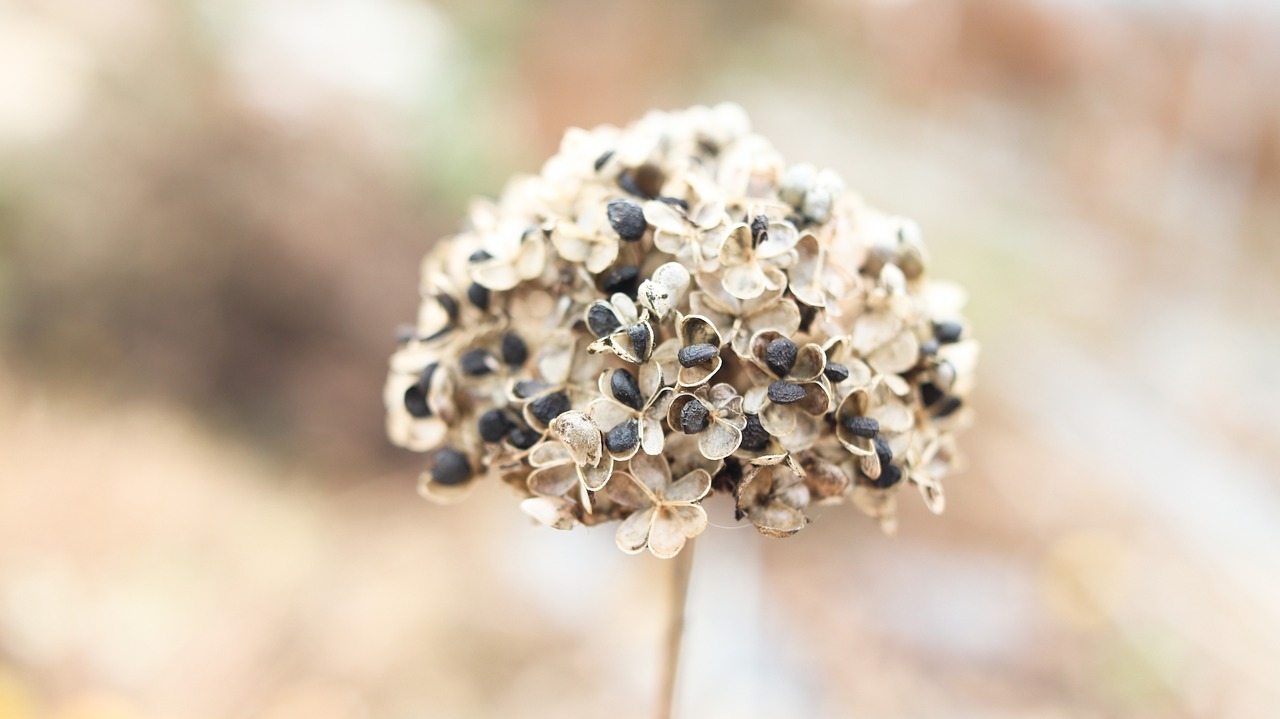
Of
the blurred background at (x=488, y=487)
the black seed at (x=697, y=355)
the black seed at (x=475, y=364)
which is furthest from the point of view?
the blurred background at (x=488, y=487)

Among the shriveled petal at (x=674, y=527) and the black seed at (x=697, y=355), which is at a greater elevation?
the black seed at (x=697, y=355)

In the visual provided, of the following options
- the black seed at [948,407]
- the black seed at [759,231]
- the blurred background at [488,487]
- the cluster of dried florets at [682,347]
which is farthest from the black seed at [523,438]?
the blurred background at [488,487]

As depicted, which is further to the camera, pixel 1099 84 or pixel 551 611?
pixel 1099 84

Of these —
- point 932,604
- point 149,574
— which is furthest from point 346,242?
point 932,604

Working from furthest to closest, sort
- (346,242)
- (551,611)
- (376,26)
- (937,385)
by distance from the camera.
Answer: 1. (376,26)
2. (346,242)
3. (551,611)
4. (937,385)

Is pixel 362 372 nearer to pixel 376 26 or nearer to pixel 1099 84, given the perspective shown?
pixel 376 26

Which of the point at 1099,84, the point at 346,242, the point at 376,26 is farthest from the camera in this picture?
the point at 376,26

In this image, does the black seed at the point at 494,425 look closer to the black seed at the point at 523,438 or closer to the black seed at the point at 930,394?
the black seed at the point at 523,438

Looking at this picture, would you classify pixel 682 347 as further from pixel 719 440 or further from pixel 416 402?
pixel 416 402
